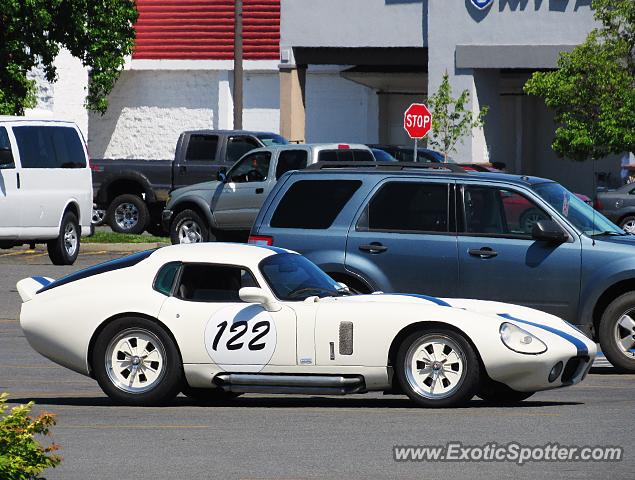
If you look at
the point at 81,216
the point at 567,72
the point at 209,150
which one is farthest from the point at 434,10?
the point at 81,216

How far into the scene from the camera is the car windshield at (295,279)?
12578 mm

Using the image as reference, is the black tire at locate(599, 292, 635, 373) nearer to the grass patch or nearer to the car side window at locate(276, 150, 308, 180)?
the car side window at locate(276, 150, 308, 180)

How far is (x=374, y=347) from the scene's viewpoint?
1223cm

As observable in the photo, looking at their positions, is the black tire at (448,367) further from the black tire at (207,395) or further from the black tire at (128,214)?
the black tire at (128,214)

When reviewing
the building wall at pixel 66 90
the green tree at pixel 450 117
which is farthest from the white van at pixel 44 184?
the building wall at pixel 66 90

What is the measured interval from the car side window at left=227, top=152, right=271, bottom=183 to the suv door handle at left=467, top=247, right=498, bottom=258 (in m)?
14.3

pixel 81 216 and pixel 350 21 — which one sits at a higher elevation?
pixel 350 21

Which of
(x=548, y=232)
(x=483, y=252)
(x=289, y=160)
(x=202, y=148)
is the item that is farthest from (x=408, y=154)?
(x=548, y=232)

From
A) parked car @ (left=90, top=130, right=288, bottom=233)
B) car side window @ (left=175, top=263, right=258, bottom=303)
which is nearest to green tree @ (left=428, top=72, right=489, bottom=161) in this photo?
parked car @ (left=90, top=130, right=288, bottom=233)

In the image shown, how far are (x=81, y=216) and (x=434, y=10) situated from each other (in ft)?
69.4

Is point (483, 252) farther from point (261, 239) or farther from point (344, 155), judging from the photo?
point (344, 155)

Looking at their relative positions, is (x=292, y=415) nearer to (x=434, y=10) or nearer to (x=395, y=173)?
(x=395, y=173)

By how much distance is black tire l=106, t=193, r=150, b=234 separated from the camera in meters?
33.7

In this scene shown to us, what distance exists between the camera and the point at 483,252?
15.0 metres
